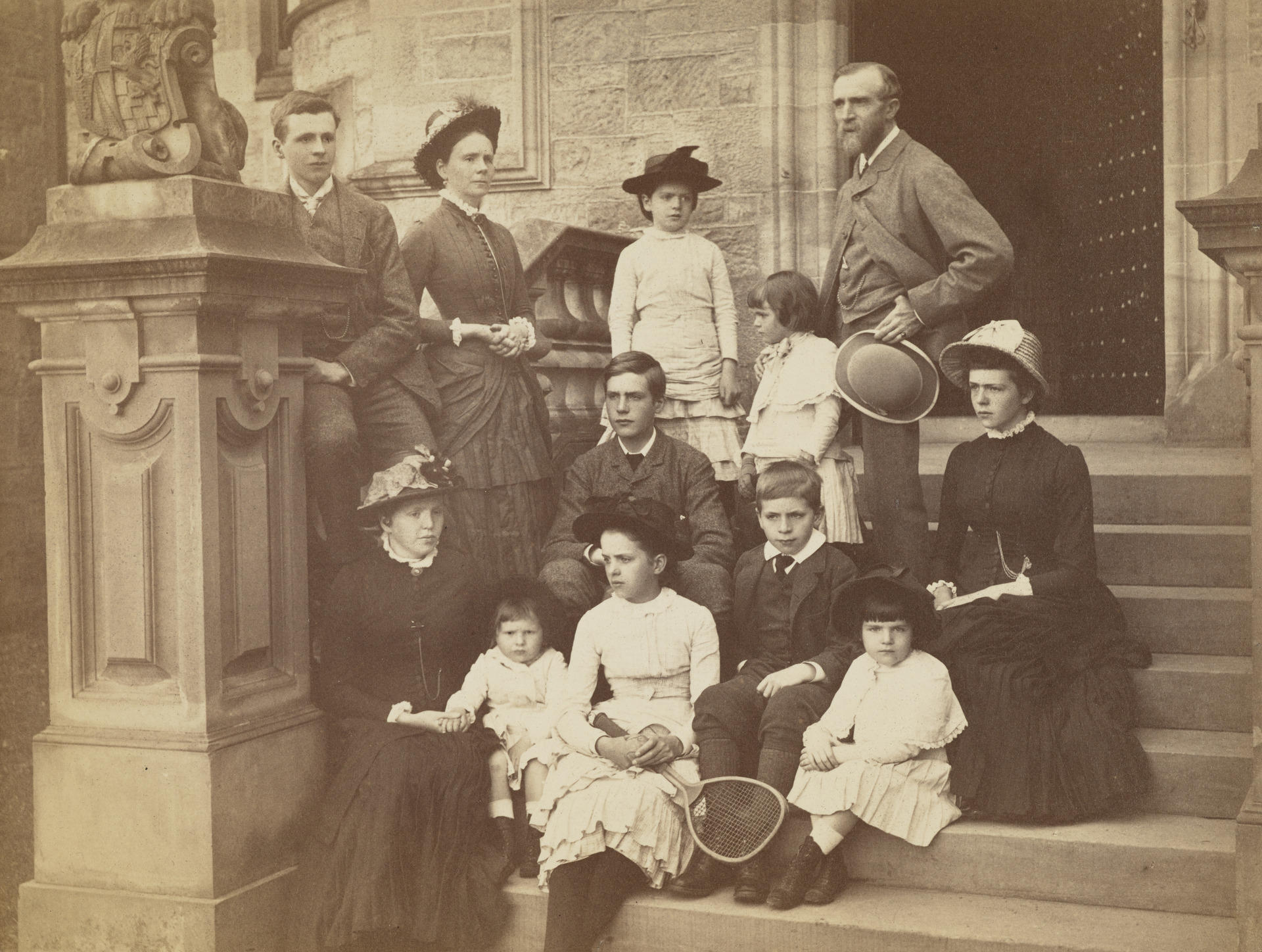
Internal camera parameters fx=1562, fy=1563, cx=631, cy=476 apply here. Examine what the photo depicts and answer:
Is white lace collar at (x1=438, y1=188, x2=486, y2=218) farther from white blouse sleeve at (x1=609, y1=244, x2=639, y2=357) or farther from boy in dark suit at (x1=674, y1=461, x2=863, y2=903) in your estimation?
boy in dark suit at (x1=674, y1=461, x2=863, y2=903)

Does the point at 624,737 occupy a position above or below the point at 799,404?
below

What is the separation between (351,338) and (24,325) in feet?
15.3

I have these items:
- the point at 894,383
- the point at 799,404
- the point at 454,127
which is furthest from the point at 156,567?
the point at 894,383

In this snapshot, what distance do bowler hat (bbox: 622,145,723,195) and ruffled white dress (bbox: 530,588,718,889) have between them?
2527 millimetres

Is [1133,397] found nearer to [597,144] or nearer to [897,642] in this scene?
[597,144]

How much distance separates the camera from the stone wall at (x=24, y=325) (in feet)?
30.5

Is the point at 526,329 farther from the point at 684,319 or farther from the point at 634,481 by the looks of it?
the point at 684,319

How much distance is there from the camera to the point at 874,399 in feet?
19.3

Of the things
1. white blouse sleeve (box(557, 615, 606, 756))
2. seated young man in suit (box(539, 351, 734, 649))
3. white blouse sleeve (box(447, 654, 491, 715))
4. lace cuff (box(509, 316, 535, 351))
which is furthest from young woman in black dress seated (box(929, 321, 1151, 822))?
lace cuff (box(509, 316, 535, 351))

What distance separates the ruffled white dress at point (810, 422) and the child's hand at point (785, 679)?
3.51 ft

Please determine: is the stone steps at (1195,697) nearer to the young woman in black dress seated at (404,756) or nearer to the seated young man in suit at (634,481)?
the seated young man in suit at (634,481)

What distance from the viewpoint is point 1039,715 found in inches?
197

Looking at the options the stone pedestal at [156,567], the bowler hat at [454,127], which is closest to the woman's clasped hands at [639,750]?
the stone pedestal at [156,567]

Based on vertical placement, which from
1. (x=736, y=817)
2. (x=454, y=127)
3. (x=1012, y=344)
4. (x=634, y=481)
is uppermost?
(x=454, y=127)
